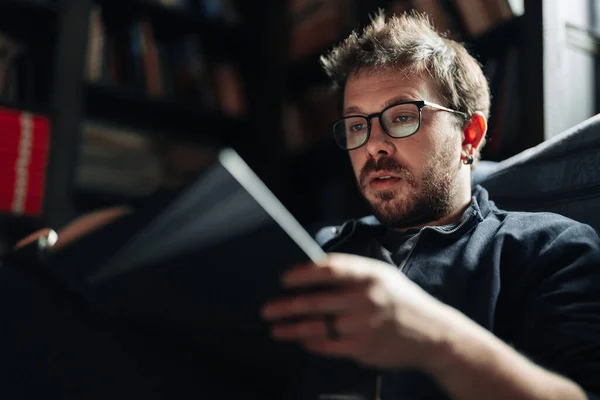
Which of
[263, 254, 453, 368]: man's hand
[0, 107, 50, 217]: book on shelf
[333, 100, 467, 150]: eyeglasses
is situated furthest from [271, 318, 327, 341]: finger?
[0, 107, 50, 217]: book on shelf

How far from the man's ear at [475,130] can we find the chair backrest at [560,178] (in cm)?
8

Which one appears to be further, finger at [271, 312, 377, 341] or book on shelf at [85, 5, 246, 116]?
book on shelf at [85, 5, 246, 116]

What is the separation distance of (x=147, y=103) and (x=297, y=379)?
1890mm

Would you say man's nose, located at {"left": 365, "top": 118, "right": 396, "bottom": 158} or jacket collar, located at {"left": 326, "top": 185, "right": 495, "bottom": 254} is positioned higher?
man's nose, located at {"left": 365, "top": 118, "right": 396, "bottom": 158}

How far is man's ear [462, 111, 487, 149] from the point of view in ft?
3.80

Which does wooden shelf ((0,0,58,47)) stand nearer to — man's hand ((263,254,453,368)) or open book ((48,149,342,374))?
open book ((48,149,342,374))

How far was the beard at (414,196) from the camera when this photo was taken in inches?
41.0

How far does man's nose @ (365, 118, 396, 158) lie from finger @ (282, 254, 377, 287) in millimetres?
554

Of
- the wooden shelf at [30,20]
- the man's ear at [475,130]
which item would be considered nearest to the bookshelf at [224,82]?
the wooden shelf at [30,20]

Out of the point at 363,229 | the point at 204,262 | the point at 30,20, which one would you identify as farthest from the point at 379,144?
the point at 30,20

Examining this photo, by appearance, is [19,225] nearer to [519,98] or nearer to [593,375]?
[519,98]

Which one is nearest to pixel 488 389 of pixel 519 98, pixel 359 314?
pixel 359 314

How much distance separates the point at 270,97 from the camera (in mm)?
2596

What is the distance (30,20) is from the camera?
2.11 metres
